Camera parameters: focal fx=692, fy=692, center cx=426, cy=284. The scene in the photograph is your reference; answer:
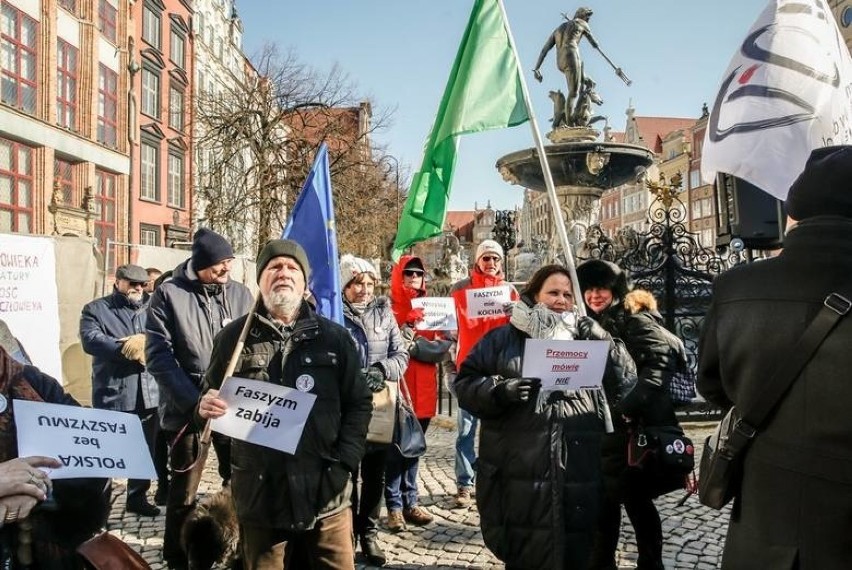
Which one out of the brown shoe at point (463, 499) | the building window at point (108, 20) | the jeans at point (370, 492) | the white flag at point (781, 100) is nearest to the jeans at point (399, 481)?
the jeans at point (370, 492)

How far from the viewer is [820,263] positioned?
6.86 ft

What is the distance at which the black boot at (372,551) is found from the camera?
4500 mm

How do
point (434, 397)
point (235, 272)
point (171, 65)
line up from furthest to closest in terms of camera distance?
point (171, 65), point (235, 272), point (434, 397)

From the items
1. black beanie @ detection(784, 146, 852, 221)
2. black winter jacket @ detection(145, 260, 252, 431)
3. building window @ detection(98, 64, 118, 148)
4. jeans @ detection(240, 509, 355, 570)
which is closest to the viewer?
black beanie @ detection(784, 146, 852, 221)

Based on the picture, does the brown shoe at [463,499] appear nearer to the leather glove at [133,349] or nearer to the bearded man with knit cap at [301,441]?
the bearded man with knit cap at [301,441]

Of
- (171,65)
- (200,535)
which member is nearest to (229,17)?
(171,65)

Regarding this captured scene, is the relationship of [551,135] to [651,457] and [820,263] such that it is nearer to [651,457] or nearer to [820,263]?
[651,457]

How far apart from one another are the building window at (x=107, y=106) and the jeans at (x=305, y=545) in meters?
26.6

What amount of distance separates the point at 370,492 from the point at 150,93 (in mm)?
30374

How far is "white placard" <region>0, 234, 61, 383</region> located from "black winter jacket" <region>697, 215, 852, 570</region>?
4.80 metres

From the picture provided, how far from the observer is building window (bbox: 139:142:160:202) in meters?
30.0

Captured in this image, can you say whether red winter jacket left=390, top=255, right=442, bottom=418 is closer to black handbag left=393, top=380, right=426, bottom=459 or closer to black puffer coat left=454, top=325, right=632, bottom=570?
black handbag left=393, top=380, right=426, bottom=459

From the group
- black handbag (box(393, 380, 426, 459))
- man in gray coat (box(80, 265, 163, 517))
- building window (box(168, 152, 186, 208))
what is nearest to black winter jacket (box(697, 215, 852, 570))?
black handbag (box(393, 380, 426, 459))

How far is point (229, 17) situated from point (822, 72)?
46.6 metres
